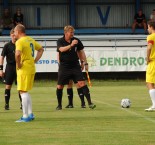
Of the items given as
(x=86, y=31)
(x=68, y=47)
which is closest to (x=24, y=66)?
(x=68, y=47)

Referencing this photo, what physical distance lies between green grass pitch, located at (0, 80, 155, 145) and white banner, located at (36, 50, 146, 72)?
28.3 ft

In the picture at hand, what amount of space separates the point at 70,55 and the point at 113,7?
23.4 m

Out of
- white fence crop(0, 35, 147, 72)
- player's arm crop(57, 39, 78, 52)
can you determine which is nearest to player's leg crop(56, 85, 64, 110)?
player's arm crop(57, 39, 78, 52)

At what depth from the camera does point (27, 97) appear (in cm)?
1403

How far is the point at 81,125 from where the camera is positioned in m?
13.2

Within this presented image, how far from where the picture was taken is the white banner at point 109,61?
29.7 metres

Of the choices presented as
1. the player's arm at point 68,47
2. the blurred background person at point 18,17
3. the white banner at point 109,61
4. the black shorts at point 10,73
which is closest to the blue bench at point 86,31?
the blurred background person at point 18,17

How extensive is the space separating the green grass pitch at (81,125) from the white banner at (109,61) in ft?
28.3

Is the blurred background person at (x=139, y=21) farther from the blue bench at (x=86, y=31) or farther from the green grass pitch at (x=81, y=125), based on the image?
the green grass pitch at (x=81, y=125)

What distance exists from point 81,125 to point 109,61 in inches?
669

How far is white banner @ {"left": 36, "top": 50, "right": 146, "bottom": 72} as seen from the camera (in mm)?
29719

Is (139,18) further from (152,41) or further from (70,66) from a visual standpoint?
(152,41)

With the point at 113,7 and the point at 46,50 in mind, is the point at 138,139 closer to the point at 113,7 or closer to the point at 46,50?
the point at 46,50

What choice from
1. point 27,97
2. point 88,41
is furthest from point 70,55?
point 88,41
